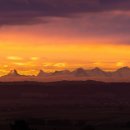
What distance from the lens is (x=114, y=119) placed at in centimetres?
10050

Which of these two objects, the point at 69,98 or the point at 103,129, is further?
the point at 69,98

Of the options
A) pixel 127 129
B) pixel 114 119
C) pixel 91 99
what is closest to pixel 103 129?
pixel 127 129

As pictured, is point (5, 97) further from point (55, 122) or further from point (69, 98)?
point (55, 122)

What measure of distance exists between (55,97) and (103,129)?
120166 millimetres

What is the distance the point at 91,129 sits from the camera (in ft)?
217

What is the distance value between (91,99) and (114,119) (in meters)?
90.5

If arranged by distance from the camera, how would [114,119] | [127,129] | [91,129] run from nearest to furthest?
[91,129], [127,129], [114,119]

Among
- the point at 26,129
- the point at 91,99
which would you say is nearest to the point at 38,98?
the point at 91,99

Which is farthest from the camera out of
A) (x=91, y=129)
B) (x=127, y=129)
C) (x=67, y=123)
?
(x=67, y=123)

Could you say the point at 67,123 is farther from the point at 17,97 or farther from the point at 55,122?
the point at 17,97

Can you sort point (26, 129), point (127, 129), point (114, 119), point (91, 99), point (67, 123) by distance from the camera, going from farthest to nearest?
point (91, 99) → point (114, 119) → point (67, 123) → point (127, 129) → point (26, 129)

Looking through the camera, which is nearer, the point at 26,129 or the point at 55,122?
the point at 26,129

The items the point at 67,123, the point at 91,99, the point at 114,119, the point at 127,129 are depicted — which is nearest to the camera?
the point at 127,129

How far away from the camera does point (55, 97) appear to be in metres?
199
